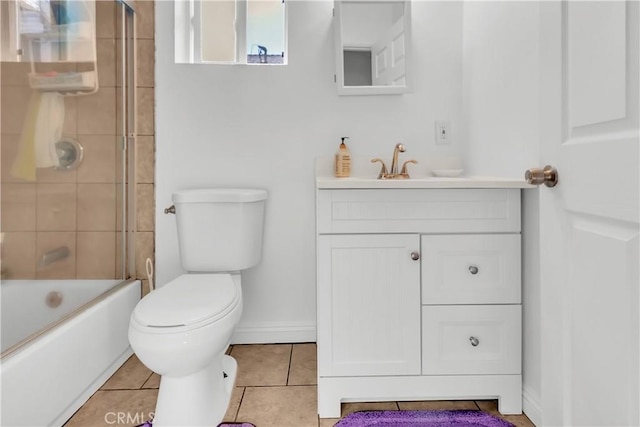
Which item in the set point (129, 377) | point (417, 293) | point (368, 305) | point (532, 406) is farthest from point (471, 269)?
point (129, 377)

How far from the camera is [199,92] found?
1952 mm

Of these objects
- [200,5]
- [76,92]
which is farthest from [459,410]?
[200,5]

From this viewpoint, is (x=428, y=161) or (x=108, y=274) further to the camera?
(x=428, y=161)

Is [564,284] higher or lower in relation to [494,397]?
higher

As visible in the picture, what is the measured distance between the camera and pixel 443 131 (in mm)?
1986

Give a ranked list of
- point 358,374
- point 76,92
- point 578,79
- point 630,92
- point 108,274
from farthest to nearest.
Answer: point 108,274 < point 76,92 < point 358,374 < point 578,79 < point 630,92

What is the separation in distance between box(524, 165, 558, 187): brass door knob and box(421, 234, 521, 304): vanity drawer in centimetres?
53

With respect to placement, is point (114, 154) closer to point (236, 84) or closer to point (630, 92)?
point (236, 84)

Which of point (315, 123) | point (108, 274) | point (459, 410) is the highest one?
point (315, 123)

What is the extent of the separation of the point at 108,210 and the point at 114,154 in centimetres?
28

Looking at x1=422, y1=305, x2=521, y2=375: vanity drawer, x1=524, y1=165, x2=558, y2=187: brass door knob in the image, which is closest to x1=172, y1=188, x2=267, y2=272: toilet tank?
x1=422, y1=305, x2=521, y2=375: vanity drawer

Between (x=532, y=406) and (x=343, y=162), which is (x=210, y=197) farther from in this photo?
(x=532, y=406)

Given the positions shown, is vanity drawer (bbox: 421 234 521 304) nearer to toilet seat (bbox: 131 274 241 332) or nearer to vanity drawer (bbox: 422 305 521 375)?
vanity drawer (bbox: 422 305 521 375)

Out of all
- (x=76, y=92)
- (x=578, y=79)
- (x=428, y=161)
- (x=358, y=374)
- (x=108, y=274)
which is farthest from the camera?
(x=428, y=161)
